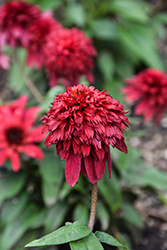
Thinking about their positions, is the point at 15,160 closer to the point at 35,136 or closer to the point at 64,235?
the point at 35,136

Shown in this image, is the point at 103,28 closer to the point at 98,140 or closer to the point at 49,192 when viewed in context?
the point at 49,192

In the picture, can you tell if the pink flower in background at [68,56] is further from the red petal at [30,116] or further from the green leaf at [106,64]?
the green leaf at [106,64]

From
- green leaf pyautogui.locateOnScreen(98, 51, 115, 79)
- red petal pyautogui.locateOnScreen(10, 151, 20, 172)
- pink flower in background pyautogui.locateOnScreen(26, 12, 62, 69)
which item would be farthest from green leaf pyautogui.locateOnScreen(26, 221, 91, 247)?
green leaf pyautogui.locateOnScreen(98, 51, 115, 79)

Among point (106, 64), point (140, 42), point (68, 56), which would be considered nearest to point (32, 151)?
point (68, 56)

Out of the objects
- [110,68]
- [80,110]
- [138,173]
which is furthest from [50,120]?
[110,68]

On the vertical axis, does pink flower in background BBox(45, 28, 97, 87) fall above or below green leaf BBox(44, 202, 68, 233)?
above

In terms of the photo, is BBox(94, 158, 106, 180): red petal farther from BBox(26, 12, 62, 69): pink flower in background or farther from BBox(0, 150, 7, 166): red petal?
BBox(26, 12, 62, 69): pink flower in background
